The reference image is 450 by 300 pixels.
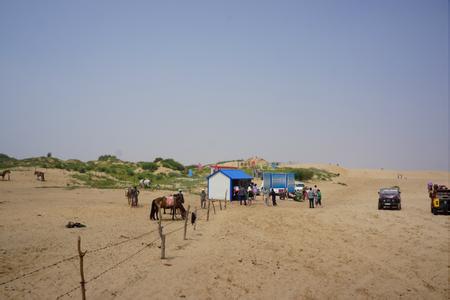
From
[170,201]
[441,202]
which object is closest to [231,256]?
[170,201]

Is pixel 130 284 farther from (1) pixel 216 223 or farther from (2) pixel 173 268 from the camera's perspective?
(1) pixel 216 223

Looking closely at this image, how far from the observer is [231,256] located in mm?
16938

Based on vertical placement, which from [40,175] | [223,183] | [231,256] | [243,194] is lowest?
[231,256]

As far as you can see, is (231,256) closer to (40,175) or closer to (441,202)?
A: (441,202)

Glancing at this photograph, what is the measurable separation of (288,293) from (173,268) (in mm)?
3972

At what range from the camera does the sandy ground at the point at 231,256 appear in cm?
1296

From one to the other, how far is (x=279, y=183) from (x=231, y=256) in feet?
110

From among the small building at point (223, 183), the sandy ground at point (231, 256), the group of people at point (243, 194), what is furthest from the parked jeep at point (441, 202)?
the small building at point (223, 183)

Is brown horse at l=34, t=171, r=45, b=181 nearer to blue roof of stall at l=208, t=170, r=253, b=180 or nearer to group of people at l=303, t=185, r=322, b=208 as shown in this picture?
blue roof of stall at l=208, t=170, r=253, b=180

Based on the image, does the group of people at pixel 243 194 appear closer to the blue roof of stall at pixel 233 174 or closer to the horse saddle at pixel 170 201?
the blue roof of stall at pixel 233 174

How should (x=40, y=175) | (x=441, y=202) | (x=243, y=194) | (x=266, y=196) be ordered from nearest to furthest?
1. (x=441, y=202)
2. (x=243, y=194)
3. (x=266, y=196)
4. (x=40, y=175)

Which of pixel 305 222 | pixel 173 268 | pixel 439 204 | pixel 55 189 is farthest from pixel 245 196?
pixel 173 268

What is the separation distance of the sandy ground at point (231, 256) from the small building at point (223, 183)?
1310cm

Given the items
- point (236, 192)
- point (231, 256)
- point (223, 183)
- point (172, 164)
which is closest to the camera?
point (231, 256)
